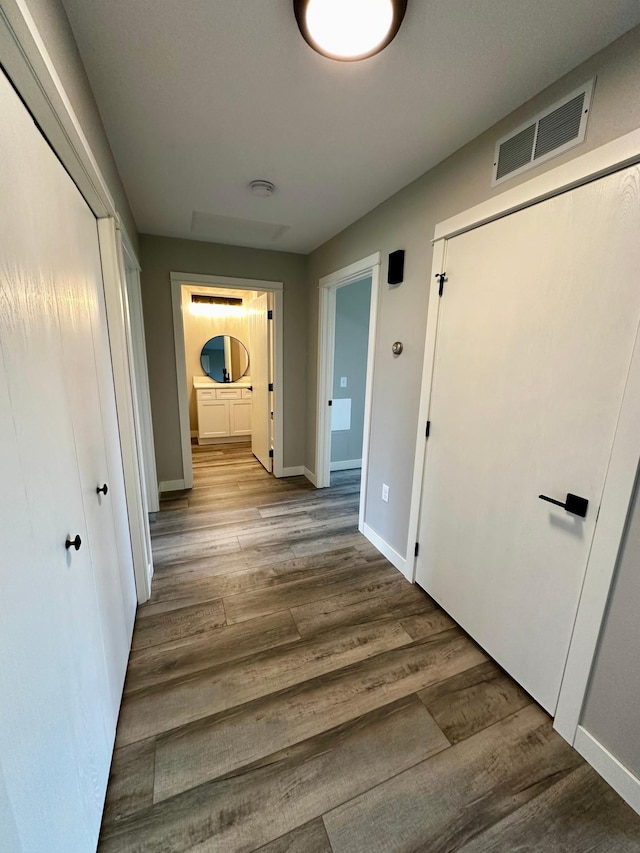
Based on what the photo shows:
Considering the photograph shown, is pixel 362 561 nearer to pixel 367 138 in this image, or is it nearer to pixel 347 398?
pixel 347 398

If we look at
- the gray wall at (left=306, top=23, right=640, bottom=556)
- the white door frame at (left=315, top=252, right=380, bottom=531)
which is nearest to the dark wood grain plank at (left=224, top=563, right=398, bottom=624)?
the gray wall at (left=306, top=23, right=640, bottom=556)

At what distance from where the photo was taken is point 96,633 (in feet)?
3.66

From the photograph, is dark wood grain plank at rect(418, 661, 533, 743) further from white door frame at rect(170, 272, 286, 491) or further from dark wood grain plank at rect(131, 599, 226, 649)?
white door frame at rect(170, 272, 286, 491)

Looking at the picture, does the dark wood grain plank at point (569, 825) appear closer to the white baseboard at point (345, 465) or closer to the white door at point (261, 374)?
the white baseboard at point (345, 465)

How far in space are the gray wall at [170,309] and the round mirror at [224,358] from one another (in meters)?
1.86

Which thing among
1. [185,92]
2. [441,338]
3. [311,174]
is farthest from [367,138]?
[441,338]

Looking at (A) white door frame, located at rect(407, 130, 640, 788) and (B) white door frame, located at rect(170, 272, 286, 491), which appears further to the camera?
(B) white door frame, located at rect(170, 272, 286, 491)

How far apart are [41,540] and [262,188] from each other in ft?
7.07

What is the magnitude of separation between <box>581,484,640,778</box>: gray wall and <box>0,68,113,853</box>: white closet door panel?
1.62 meters

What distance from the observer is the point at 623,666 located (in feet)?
3.68

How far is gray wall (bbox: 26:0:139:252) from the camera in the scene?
→ 32.4 inches

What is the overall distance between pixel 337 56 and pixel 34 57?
2.89 ft

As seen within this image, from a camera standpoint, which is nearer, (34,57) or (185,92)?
(34,57)

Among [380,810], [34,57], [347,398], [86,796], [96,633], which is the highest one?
[34,57]
